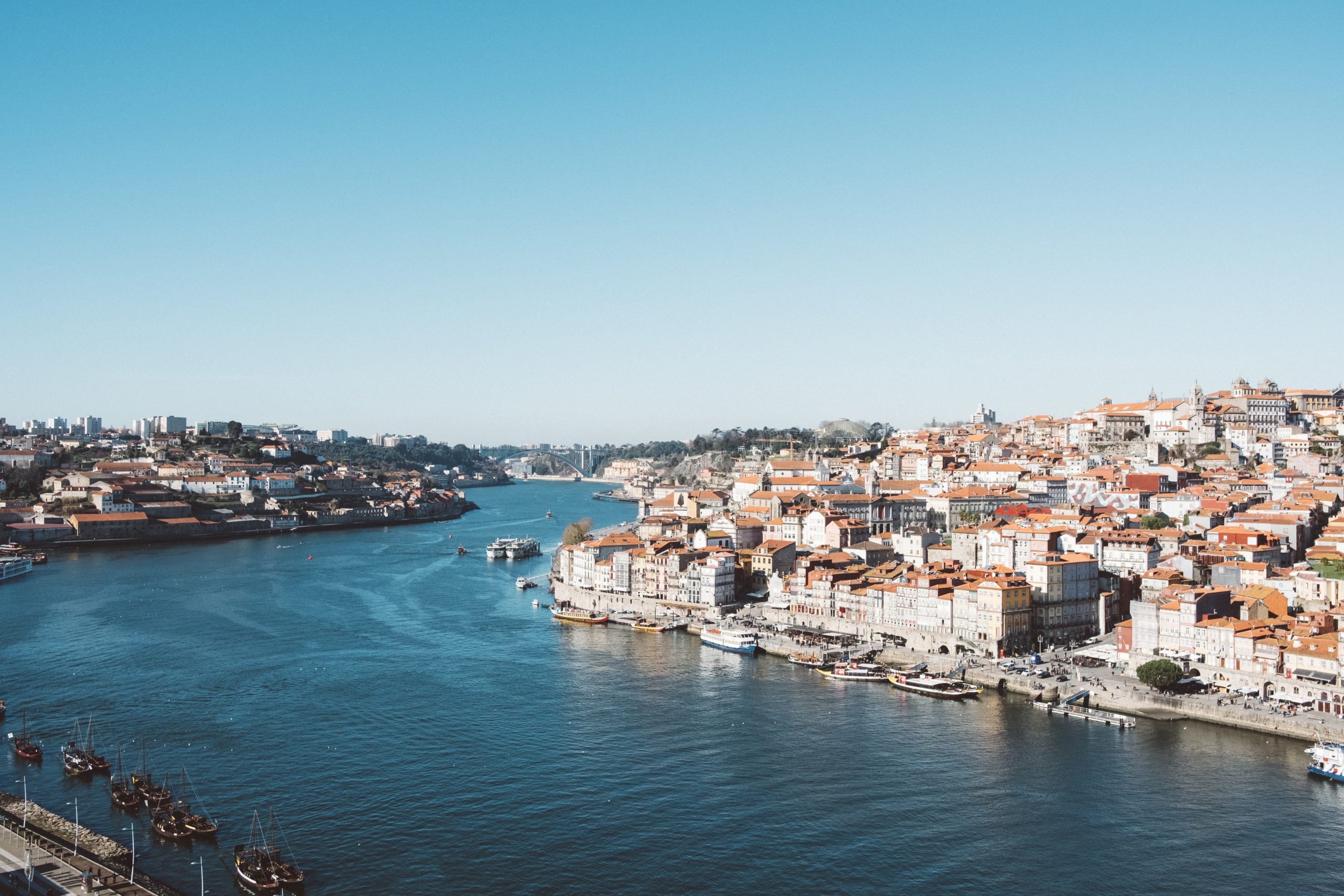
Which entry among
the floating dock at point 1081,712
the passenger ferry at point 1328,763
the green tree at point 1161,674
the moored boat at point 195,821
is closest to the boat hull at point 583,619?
the floating dock at point 1081,712

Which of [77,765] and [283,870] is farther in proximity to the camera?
[77,765]

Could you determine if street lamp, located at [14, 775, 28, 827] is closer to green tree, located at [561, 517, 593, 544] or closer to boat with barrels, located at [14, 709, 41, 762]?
boat with barrels, located at [14, 709, 41, 762]

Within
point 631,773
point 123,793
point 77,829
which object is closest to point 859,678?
point 631,773

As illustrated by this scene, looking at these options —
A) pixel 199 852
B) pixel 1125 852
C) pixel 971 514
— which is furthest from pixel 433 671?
pixel 971 514

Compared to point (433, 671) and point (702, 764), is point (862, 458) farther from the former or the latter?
point (702, 764)

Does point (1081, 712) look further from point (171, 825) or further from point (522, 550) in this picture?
point (522, 550)

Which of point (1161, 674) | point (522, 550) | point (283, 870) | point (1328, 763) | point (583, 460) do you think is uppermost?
point (583, 460)

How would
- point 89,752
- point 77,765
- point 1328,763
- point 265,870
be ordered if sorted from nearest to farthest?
point 265,870 < point 77,765 < point 1328,763 < point 89,752
